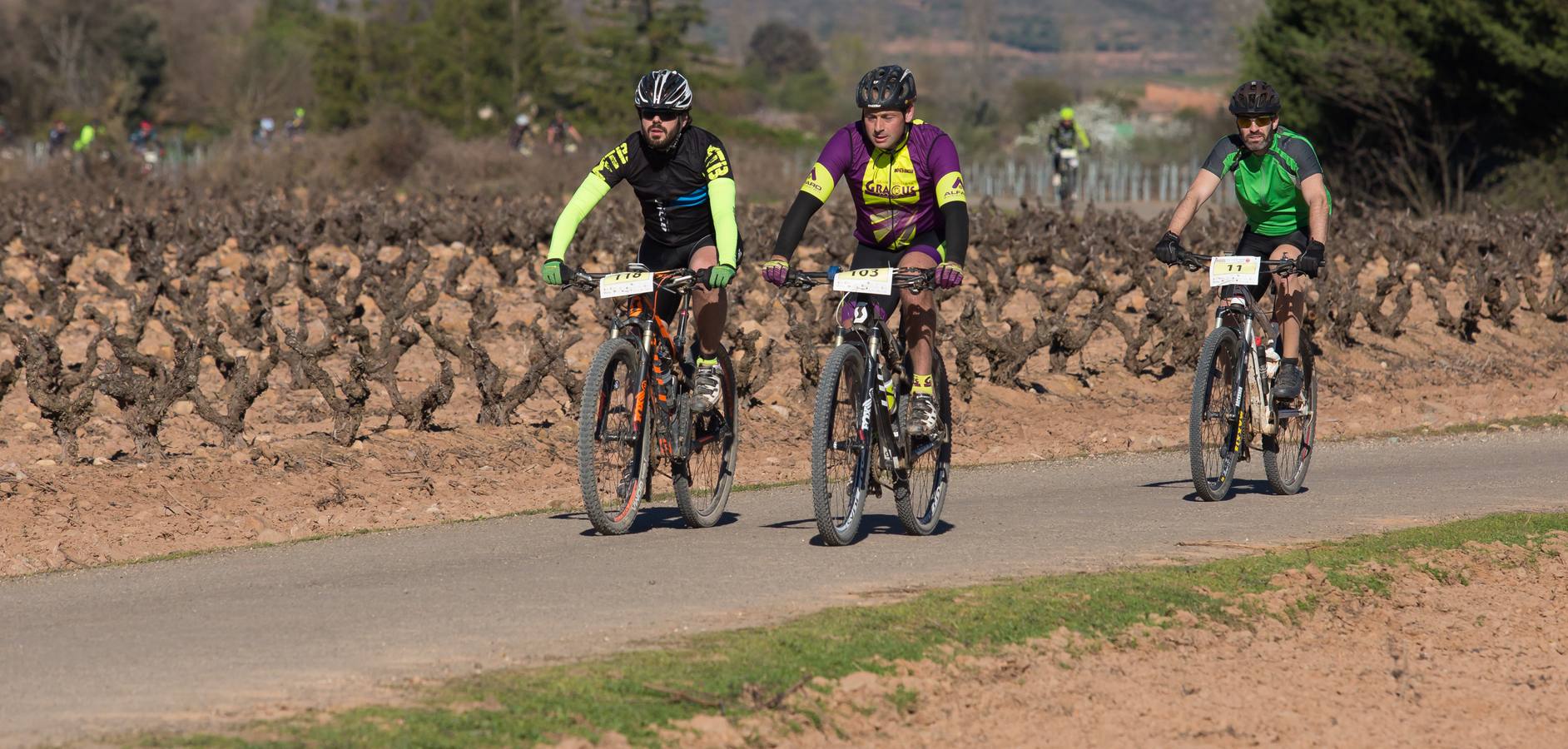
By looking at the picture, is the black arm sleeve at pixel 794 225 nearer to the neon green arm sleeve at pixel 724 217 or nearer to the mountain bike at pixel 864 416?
the mountain bike at pixel 864 416

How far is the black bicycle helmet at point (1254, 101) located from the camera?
10.1 metres

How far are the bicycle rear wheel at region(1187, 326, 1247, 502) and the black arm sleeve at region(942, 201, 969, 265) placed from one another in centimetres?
191

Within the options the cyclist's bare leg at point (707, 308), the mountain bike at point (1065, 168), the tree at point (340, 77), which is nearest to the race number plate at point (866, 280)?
the cyclist's bare leg at point (707, 308)

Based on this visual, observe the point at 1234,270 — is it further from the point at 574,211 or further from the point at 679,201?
the point at 574,211

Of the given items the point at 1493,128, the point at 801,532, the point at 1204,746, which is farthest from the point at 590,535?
the point at 1493,128

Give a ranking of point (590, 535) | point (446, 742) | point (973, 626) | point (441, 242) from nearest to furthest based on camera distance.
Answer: point (446, 742)
point (973, 626)
point (590, 535)
point (441, 242)

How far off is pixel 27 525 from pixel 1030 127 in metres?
81.9

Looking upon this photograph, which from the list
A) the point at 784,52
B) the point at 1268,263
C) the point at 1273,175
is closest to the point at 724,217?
the point at 1268,263

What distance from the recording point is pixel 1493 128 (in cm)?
4153

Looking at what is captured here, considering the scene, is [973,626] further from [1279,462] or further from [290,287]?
[290,287]

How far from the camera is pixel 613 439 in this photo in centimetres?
879

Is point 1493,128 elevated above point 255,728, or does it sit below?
above

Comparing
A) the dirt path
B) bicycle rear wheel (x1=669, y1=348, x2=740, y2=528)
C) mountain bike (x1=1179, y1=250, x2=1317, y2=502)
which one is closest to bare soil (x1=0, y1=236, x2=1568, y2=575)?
the dirt path

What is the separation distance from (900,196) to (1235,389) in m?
2.45
